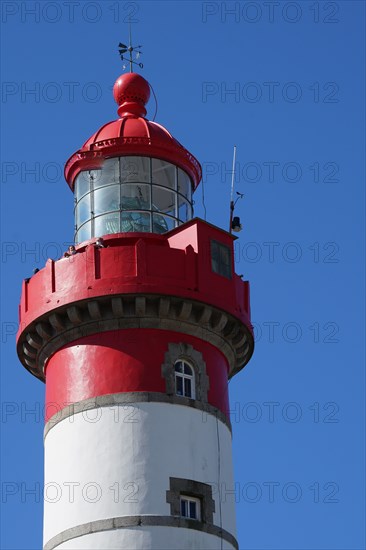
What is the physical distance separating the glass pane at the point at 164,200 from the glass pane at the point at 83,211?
161 cm

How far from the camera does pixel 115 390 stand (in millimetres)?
33000

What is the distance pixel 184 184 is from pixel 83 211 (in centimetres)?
255

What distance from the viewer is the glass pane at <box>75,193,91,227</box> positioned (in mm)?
36500

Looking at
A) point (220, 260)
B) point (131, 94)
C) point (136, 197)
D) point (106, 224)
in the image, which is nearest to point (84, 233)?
point (106, 224)

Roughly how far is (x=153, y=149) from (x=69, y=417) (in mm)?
7044

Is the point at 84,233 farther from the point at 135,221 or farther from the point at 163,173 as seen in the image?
the point at 163,173

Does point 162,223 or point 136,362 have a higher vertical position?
point 162,223

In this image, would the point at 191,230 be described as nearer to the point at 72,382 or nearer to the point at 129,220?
the point at 129,220

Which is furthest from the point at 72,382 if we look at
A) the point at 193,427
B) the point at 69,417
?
the point at 193,427

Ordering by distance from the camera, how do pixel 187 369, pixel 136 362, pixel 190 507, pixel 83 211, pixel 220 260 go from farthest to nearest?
pixel 83 211 → pixel 220 260 → pixel 187 369 → pixel 136 362 → pixel 190 507

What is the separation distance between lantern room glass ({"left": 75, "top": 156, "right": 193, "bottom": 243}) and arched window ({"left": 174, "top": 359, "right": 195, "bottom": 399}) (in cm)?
362

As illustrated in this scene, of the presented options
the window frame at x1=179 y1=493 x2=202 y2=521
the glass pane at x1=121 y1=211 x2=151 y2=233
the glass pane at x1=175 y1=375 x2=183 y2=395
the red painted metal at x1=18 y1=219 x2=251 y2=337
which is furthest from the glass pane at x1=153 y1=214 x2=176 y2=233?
the window frame at x1=179 y1=493 x2=202 y2=521

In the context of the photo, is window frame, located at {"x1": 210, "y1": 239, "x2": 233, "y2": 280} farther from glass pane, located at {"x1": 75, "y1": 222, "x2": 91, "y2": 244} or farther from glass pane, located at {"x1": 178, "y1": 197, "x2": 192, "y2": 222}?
glass pane, located at {"x1": 75, "y1": 222, "x2": 91, "y2": 244}

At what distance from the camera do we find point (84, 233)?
119 ft
